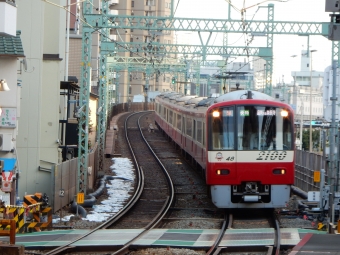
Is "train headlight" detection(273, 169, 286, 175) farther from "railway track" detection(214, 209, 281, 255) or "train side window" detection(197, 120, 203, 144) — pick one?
"train side window" detection(197, 120, 203, 144)

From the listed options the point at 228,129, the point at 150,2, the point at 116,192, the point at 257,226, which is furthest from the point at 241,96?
the point at 150,2

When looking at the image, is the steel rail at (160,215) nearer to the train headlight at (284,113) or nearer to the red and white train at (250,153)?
the red and white train at (250,153)

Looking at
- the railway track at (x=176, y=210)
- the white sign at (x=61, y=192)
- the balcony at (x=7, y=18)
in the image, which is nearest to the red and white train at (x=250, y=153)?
the railway track at (x=176, y=210)

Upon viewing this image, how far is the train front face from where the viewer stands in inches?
597

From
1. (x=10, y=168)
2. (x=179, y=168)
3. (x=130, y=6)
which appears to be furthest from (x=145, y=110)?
(x=10, y=168)

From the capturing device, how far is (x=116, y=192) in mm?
21188

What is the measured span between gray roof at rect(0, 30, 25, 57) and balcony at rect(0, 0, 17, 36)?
236cm

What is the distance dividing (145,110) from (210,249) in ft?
214

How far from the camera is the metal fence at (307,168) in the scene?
19505 millimetres

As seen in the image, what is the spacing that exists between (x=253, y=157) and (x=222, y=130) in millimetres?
866

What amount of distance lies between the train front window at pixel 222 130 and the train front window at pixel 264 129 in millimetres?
152

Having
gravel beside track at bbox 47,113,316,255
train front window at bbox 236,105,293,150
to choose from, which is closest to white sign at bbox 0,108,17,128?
gravel beside track at bbox 47,113,316,255

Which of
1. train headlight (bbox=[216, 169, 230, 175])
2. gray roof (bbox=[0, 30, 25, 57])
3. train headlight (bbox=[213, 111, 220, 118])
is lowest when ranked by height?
train headlight (bbox=[216, 169, 230, 175])

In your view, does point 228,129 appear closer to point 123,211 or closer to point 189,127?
point 123,211
